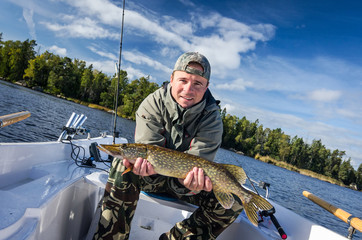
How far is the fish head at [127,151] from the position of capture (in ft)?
6.45

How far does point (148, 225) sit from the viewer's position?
278 cm

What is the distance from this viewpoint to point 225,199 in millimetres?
2033

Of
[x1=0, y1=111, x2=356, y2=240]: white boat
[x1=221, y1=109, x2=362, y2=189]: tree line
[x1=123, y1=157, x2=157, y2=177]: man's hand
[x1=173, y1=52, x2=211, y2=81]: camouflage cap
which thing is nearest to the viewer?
[x1=0, y1=111, x2=356, y2=240]: white boat

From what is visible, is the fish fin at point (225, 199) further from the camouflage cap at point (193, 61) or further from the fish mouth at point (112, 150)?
the camouflage cap at point (193, 61)

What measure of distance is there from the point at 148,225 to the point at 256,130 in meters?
91.9

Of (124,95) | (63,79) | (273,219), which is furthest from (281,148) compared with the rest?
(273,219)

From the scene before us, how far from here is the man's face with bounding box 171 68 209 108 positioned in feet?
7.68

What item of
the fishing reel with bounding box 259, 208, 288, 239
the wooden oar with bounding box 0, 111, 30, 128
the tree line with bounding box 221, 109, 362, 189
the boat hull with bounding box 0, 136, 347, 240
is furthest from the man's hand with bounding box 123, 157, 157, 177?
the tree line with bounding box 221, 109, 362, 189

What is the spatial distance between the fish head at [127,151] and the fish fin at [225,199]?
77cm

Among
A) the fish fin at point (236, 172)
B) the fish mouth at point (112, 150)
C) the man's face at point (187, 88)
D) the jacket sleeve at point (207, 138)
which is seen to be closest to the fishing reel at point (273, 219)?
the fish fin at point (236, 172)

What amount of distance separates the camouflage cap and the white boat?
1416 millimetres

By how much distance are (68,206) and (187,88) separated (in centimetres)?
161

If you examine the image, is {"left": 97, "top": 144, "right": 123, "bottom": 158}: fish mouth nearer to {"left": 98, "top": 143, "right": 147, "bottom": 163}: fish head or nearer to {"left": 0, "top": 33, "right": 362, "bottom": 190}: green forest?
{"left": 98, "top": 143, "right": 147, "bottom": 163}: fish head

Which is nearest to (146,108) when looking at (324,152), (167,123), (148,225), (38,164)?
(167,123)
